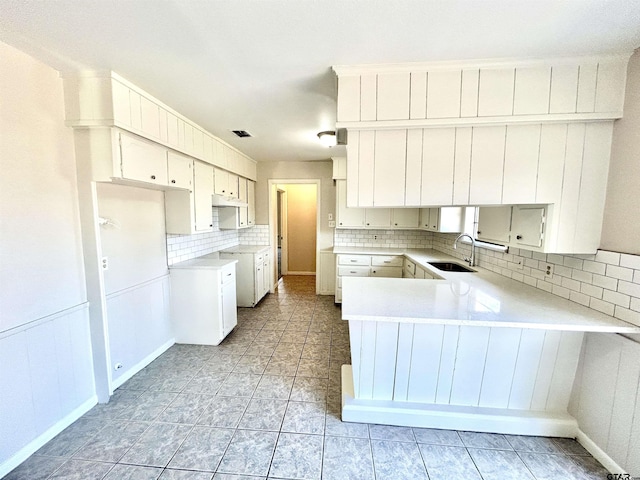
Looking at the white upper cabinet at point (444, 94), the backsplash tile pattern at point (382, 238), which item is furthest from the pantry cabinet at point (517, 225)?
the backsplash tile pattern at point (382, 238)

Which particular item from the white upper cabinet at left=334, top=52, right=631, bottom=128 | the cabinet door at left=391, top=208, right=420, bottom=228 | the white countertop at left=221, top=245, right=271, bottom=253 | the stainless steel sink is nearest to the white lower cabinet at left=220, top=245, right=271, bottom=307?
the white countertop at left=221, top=245, right=271, bottom=253

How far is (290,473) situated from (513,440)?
1487mm

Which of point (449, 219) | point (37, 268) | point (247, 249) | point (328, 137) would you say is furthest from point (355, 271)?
point (37, 268)

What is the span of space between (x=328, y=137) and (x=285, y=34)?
175 centimetres

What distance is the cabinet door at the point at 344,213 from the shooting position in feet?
14.0

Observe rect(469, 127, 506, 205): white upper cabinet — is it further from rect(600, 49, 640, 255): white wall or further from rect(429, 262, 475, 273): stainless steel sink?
rect(429, 262, 475, 273): stainless steel sink

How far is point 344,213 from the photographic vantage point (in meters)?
4.30

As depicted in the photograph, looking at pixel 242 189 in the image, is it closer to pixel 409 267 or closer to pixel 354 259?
pixel 354 259

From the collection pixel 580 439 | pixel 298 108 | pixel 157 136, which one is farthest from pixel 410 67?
pixel 580 439

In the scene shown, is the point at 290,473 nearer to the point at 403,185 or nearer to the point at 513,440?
the point at 513,440

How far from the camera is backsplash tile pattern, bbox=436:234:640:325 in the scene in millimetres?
1440

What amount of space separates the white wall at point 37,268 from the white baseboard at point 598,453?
351cm

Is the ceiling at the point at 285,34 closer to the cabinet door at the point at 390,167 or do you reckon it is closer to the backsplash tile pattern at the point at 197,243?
the cabinet door at the point at 390,167

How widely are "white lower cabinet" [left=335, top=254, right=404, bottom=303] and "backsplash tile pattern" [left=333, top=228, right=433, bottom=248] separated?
0.56m
